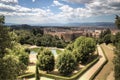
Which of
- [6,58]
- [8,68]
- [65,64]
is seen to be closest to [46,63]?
[65,64]

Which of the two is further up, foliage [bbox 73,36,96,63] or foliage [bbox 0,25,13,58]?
foliage [bbox 0,25,13,58]

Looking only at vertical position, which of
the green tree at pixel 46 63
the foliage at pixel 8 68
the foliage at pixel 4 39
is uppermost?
the foliage at pixel 4 39

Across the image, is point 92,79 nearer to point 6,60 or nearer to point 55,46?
point 6,60

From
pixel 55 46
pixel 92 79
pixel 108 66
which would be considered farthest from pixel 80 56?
pixel 55 46

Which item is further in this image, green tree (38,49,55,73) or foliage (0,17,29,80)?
green tree (38,49,55,73)

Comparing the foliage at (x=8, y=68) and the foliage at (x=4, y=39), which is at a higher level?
the foliage at (x=4, y=39)

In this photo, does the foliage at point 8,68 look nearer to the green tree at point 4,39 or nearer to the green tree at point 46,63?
the green tree at point 4,39

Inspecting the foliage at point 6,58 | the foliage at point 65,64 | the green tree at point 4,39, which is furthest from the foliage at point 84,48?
the green tree at point 4,39

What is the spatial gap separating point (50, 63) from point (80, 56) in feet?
36.7

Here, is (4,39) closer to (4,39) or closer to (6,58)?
(4,39)

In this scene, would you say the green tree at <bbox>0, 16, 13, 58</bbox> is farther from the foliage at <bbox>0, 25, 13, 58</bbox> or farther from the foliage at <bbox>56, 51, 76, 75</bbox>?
the foliage at <bbox>56, 51, 76, 75</bbox>

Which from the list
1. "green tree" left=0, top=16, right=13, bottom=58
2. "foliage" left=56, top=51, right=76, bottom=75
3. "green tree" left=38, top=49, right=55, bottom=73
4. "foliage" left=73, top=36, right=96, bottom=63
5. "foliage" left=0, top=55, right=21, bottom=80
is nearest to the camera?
"foliage" left=0, top=55, right=21, bottom=80

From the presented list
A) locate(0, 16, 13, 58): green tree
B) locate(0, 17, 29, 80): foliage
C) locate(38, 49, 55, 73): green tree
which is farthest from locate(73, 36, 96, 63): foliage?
locate(0, 16, 13, 58): green tree

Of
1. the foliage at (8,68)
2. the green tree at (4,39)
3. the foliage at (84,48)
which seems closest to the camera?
the foliage at (8,68)
